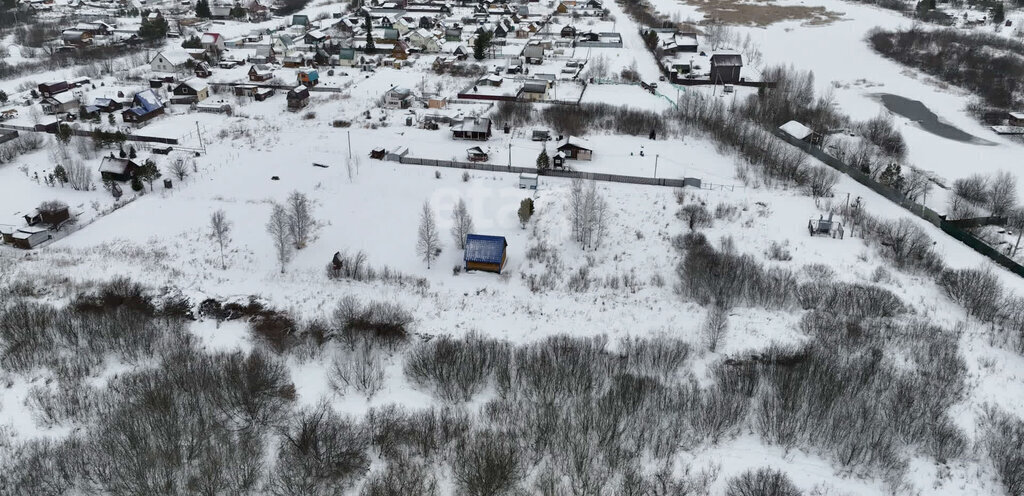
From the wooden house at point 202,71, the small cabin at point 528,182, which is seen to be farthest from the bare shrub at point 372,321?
the wooden house at point 202,71

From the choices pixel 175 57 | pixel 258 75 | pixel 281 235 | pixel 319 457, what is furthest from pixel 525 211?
pixel 175 57

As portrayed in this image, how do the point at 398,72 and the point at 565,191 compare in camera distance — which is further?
the point at 398,72

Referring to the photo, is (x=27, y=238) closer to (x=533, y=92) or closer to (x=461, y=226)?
(x=461, y=226)

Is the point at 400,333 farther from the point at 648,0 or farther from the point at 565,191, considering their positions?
the point at 648,0

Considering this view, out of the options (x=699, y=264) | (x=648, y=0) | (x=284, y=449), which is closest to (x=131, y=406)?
(x=284, y=449)

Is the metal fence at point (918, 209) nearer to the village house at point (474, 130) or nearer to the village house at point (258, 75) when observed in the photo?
the village house at point (474, 130)
